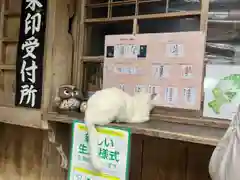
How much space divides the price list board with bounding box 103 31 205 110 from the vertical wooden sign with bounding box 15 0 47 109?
250mm

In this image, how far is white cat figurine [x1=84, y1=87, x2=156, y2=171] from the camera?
45.3 inches

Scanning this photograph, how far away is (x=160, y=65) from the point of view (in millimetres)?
1280

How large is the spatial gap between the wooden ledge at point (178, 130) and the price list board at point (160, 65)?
77 millimetres

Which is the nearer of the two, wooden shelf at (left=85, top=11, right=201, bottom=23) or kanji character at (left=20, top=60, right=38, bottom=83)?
wooden shelf at (left=85, top=11, right=201, bottom=23)

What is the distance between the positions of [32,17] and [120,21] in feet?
1.13

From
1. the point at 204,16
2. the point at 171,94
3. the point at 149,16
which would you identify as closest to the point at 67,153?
the point at 171,94

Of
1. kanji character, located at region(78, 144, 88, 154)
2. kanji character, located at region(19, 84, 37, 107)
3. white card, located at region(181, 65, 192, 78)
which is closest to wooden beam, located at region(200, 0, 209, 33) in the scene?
white card, located at region(181, 65, 192, 78)

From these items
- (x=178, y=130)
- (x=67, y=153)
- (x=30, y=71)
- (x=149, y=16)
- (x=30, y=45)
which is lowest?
(x=67, y=153)

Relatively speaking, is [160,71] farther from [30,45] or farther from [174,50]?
[30,45]

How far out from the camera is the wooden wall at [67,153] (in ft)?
4.00

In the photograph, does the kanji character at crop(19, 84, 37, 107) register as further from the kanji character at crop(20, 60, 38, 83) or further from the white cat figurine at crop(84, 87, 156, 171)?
the white cat figurine at crop(84, 87, 156, 171)

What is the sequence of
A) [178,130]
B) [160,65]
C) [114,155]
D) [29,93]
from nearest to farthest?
[178,130]
[114,155]
[160,65]
[29,93]

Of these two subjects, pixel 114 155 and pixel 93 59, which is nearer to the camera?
pixel 114 155

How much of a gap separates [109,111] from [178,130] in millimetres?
225
